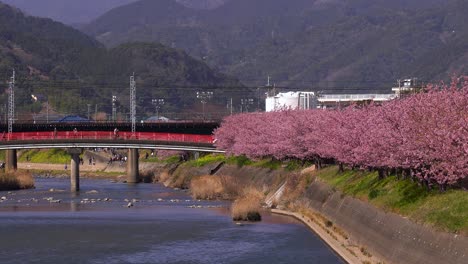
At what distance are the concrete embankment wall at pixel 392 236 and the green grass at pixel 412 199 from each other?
0.52m

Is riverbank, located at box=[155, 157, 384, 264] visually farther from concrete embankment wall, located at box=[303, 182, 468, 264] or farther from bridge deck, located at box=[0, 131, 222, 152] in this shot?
bridge deck, located at box=[0, 131, 222, 152]

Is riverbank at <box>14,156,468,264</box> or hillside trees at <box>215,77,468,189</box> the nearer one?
riverbank at <box>14,156,468,264</box>

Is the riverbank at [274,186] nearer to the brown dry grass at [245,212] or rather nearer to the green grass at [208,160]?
the green grass at [208,160]

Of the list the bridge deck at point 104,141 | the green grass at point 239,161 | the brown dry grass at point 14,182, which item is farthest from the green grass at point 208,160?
the brown dry grass at point 14,182

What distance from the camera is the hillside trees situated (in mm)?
61406

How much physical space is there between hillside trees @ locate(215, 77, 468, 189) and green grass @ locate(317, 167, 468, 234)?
907mm

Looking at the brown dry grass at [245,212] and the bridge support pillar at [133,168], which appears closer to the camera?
the brown dry grass at [245,212]

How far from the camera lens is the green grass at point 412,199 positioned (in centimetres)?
5612

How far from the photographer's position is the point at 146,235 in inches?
3462

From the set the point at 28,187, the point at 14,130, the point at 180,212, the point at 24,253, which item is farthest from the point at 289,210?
the point at 14,130

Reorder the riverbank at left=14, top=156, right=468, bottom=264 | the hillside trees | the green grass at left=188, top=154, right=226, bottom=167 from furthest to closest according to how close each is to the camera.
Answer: the green grass at left=188, top=154, right=226, bottom=167 < the hillside trees < the riverbank at left=14, top=156, right=468, bottom=264

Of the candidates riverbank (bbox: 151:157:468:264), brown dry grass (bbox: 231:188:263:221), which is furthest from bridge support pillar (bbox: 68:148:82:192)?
brown dry grass (bbox: 231:188:263:221)

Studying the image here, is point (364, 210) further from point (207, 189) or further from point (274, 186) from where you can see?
point (207, 189)

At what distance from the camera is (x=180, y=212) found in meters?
109
